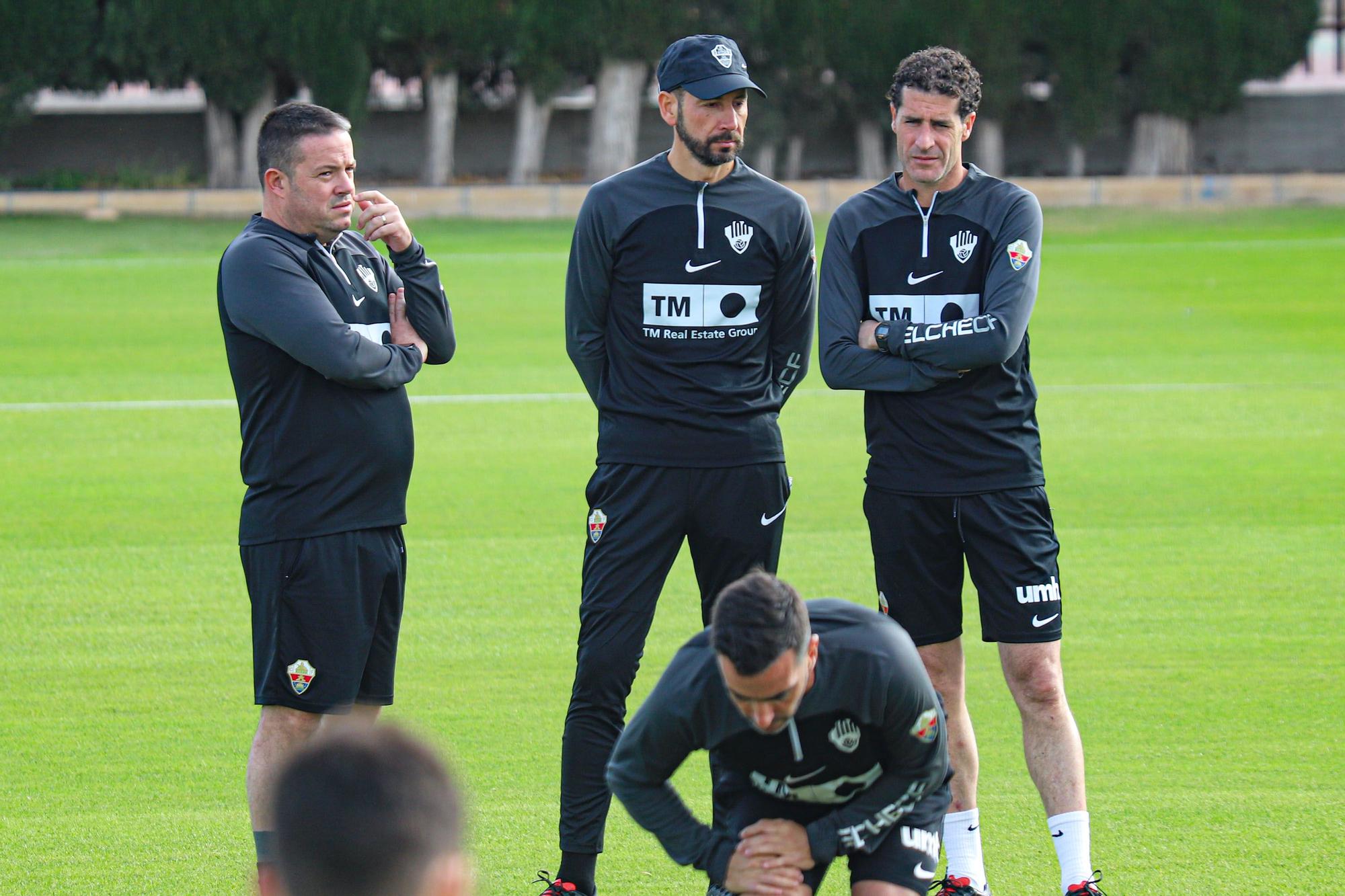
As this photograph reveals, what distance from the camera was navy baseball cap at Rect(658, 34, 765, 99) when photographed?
479cm

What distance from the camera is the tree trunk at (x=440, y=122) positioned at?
1704 inches

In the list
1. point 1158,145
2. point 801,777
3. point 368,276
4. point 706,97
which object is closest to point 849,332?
point 706,97

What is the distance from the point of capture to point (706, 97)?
479 centimetres

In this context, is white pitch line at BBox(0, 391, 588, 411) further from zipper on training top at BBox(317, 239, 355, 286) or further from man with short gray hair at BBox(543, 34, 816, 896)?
zipper on training top at BBox(317, 239, 355, 286)

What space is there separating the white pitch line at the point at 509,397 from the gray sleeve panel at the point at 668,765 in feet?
34.8

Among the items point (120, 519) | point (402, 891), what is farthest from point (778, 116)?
point (402, 891)

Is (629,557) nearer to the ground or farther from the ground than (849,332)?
nearer to the ground

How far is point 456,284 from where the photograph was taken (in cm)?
2347

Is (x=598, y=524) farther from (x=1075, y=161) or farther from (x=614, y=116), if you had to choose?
(x=1075, y=161)

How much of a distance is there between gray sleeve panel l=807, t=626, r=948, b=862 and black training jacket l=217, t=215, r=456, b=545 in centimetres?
164

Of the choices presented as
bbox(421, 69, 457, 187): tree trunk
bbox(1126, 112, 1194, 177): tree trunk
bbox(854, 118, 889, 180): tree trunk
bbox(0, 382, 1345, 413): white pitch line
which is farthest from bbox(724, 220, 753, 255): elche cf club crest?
bbox(1126, 112, 1194, 177): tree trunk

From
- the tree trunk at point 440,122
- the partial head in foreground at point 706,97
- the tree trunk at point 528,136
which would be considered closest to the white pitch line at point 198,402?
the partial head in foreground at point 706,97

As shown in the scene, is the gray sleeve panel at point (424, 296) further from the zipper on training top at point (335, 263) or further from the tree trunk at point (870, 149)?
the tree trunk at point (870, 149)

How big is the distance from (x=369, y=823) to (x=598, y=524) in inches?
114
